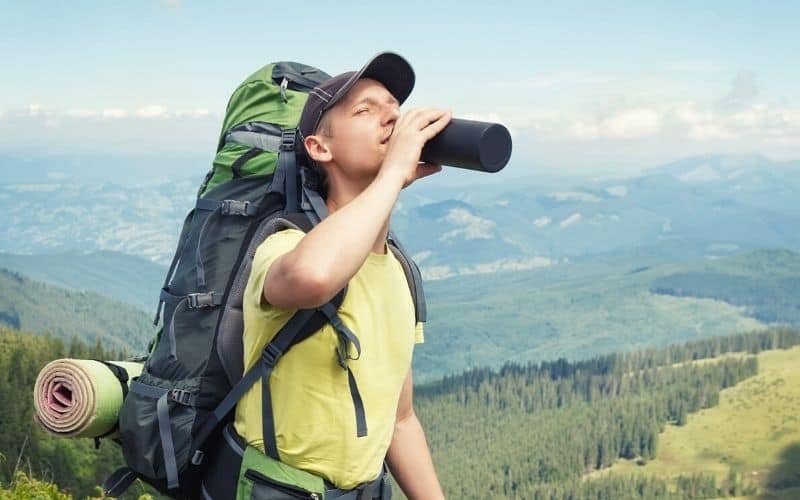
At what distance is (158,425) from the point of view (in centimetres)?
343

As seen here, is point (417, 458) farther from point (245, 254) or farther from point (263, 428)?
point (245, 254)

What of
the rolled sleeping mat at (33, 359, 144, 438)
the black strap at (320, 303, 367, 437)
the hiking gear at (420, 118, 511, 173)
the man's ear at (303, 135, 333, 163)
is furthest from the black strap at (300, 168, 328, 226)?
the rolled sleeping mat at (33, 359, 144, 438)

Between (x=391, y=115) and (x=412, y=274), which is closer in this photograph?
(x=391, y=115)

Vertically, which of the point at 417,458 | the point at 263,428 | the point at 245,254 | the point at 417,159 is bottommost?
the point at 417,458

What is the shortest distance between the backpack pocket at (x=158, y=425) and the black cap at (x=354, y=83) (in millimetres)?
1095

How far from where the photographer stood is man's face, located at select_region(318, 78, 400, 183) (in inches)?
127

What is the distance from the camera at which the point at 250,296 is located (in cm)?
309

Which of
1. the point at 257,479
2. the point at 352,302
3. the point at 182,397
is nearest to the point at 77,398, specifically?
the point at 182,397

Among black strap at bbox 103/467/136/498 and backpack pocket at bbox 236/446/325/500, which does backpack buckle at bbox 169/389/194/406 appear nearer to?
backpack pocket at bbox 236/446/325/500

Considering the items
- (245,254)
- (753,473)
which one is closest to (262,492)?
(245,254)

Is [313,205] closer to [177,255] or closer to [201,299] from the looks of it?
[201,299]

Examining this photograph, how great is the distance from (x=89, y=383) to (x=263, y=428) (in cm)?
87

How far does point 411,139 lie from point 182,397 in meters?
1.33

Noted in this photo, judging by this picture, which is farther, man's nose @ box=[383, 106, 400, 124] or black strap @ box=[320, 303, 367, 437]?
man's nose @ box=[383, 106, 400, 124]
